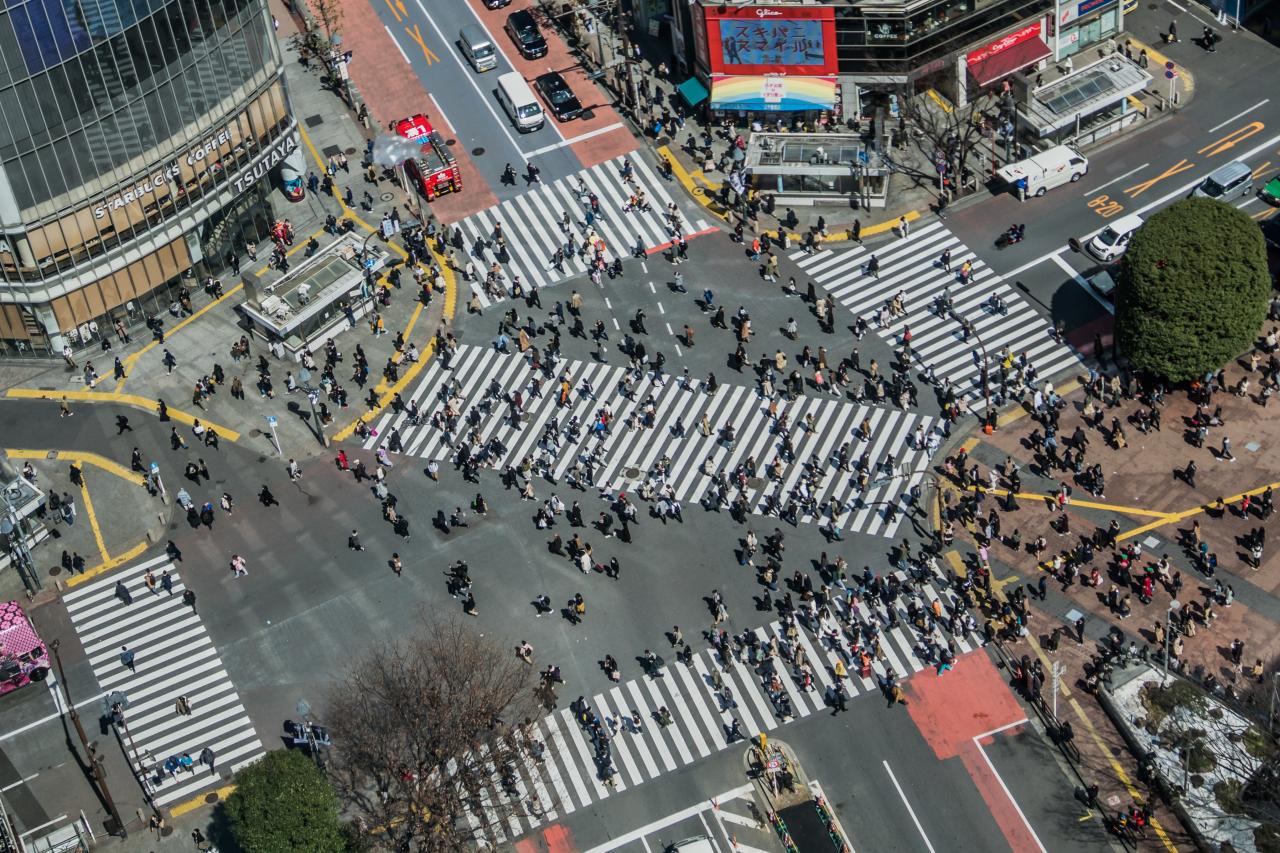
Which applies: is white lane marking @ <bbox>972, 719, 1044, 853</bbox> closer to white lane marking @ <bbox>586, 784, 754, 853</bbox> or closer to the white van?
white lane marking @ <bbox>586, 784, 754, 853</bbox>

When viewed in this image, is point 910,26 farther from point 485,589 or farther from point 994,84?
point 485,589

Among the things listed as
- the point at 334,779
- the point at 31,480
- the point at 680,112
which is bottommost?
the point at 334,779

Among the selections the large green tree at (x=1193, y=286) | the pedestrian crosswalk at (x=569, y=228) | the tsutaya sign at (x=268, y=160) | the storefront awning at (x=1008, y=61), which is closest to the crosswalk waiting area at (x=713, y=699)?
the large green tree at (x=1193, y=286)

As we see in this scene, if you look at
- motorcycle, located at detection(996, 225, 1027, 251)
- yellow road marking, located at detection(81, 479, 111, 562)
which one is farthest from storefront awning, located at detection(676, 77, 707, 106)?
yellow road marking, located at detection(81, 479, 111, 562)

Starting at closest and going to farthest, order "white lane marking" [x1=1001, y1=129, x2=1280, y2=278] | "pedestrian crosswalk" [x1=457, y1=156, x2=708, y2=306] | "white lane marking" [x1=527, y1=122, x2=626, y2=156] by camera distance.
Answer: "white lane marking" [x1=1001, y1=129, x2=1280, y2=278] < "pedestrian crosswalk" [x1=457, y1=156, x2=708, y2=306] < "white lane marking" [x1=527, y1=122, x2=626, y2=156]

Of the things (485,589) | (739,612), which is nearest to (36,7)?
(485,589)

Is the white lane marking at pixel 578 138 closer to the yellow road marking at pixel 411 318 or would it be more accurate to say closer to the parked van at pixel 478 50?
the parked van at pixel 478 50
